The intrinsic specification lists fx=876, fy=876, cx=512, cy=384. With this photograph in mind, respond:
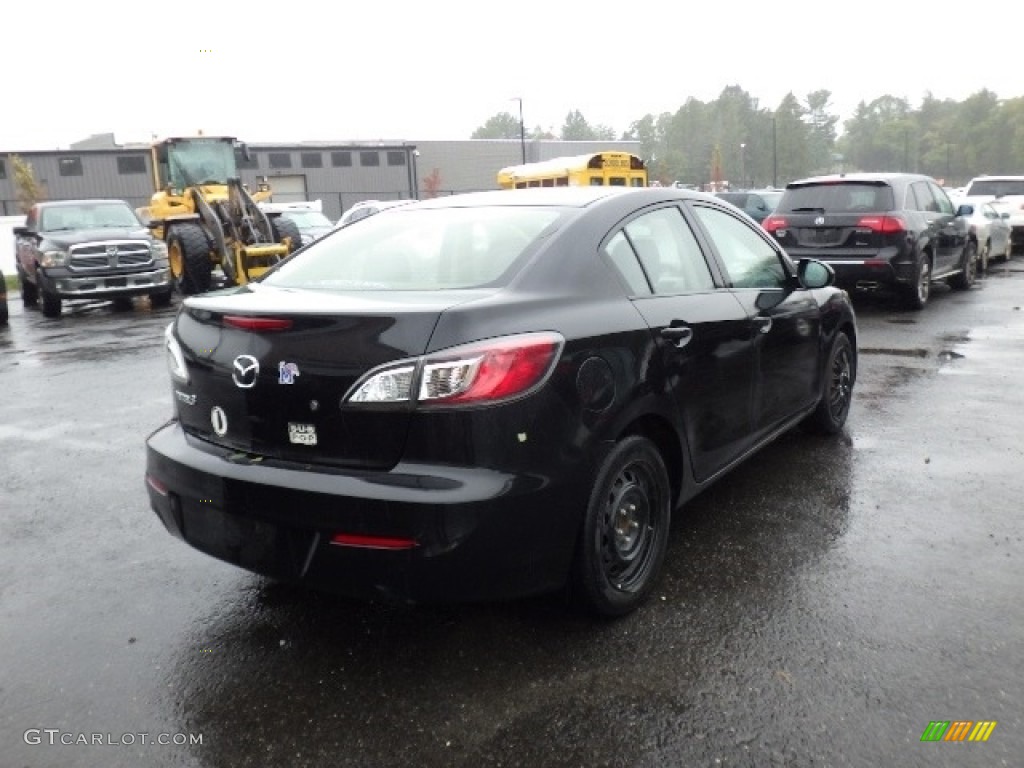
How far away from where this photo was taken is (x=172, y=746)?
2.67 meters

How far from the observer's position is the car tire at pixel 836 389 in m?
5.32

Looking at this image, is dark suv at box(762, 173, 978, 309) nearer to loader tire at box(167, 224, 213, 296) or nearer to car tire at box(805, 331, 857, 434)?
car tire at box(805, 331, 857, 434)

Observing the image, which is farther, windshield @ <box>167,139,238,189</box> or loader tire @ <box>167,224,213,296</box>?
windshield @ <box>167,139,238,189</box>

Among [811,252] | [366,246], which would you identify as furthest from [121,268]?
[366,246]

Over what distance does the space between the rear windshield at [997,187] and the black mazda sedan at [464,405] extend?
2046 centimetres

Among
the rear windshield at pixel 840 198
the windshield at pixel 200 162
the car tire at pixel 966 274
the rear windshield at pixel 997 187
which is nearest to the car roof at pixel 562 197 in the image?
the rear windshield at pixel 840 198

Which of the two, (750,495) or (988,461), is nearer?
(750,495)

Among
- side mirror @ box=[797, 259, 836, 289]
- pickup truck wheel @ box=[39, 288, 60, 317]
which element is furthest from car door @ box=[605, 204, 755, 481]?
pickup truck wheel @ box=[39, 288, 60, 317]

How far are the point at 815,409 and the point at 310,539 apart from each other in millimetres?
3547

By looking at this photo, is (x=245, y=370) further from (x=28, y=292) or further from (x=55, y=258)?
(x=28, y=292)

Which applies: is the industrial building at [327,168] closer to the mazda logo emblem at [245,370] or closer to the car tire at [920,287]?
the car tire at [920,287]

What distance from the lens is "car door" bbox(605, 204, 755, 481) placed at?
350 centimetres

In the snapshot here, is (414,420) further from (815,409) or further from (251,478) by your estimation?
(815,409)

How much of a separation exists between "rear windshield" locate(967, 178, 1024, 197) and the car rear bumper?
857 inches
